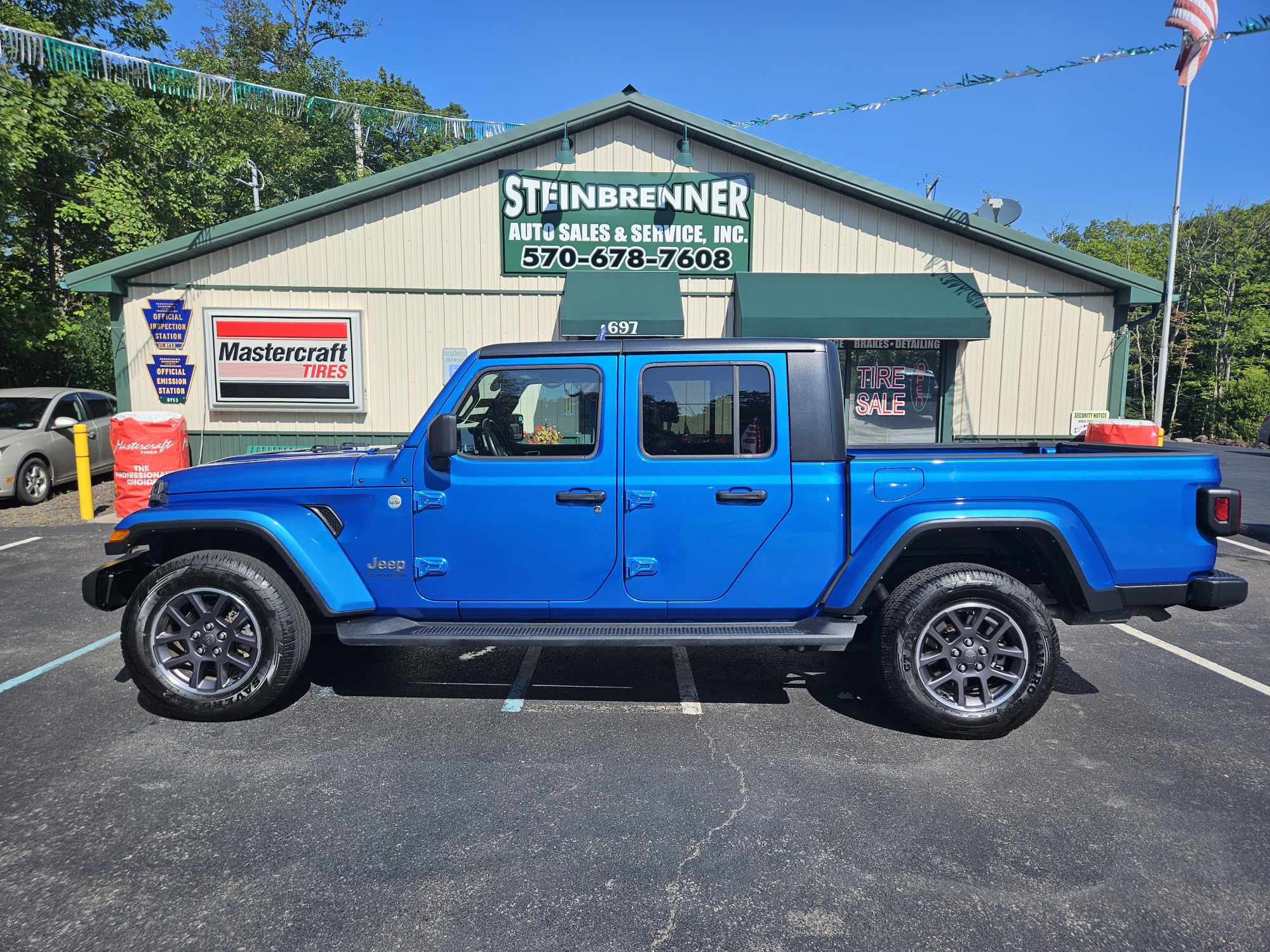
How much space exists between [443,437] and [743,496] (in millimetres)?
1559

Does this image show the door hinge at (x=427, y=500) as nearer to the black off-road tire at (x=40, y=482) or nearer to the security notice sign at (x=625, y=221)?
the security notice sign at (x=625, y=221)

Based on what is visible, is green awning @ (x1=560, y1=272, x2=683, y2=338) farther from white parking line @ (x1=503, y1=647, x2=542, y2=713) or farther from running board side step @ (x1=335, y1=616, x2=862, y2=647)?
running board side step @ (x1=335, y1=616, x2=862, y2=647)

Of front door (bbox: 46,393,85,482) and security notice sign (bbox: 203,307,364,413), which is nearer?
security notice sign (bbox: 203,307,364,413)

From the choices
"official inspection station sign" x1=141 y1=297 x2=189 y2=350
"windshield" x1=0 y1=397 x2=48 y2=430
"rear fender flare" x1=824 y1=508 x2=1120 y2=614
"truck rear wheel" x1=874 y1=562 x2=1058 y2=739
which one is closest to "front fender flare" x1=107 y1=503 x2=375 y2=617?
"rear fender flare" x1=824 y1=508 x2=1120 y2=614

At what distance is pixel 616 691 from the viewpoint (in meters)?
4.40

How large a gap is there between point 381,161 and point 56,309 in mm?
20681

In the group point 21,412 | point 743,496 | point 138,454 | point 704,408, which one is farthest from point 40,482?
point 743,496

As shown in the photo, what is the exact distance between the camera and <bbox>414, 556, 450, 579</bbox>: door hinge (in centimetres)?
391

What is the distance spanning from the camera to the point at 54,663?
4.78 m

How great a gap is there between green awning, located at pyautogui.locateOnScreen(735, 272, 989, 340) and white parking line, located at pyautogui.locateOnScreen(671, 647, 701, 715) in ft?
19.5

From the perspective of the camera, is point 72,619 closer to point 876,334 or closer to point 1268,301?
point 876,334

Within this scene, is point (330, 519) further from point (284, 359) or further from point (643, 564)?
point (284, 359)

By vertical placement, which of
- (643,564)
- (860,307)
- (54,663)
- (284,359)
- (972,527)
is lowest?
(54,663)

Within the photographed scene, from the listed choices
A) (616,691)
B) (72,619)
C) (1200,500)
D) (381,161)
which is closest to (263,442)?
(72,619)
